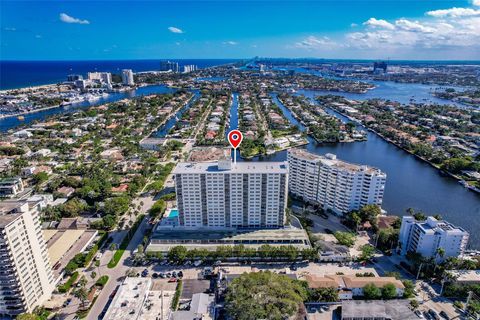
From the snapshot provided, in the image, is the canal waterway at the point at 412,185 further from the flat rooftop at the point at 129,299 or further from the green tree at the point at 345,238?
the flat rooftop at the point at 129,299

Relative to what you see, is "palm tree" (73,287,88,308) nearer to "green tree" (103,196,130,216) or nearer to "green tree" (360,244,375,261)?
"green tree" (103,196,130,216)

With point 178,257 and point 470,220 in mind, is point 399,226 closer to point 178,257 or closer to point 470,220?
point 470,220

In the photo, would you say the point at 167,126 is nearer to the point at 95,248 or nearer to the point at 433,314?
the point at 95,248

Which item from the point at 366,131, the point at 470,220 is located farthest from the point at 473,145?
the point at 470,220

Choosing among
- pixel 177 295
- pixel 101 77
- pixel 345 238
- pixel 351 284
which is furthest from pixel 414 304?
pixel 101 77

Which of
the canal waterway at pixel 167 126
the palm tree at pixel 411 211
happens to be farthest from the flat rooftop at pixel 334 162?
the canal waterway at pixel 167 126
